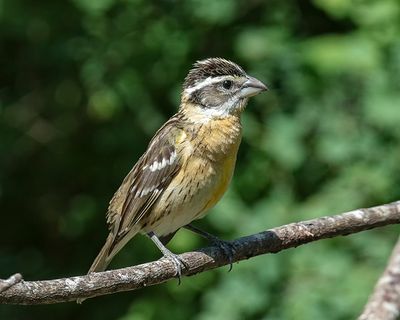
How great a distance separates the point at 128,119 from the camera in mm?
7898

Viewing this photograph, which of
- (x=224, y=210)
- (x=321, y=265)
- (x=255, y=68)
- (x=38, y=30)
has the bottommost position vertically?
(x=321, y=265)

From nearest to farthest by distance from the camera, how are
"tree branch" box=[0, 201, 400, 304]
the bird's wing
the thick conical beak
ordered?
"tree branch" box=[0, 201, 400, 304]
the bird's wing
the thick conical beak

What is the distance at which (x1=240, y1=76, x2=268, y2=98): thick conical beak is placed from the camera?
577 cm

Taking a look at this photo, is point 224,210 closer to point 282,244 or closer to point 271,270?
point 271,270

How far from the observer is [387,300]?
4617 millimetres

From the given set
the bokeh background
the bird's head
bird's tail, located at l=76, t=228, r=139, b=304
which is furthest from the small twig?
the bokeh background

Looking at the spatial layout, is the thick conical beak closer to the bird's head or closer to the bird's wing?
the bird's head

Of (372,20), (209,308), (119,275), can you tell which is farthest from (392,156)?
(119,275)

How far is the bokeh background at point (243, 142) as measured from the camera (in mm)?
6516

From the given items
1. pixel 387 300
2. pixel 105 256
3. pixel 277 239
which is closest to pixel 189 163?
pixel 277 239

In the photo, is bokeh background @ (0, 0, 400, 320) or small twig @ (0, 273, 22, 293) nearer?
small twig @ (0, 273, 22, 293)

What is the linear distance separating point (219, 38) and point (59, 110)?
5.69ft

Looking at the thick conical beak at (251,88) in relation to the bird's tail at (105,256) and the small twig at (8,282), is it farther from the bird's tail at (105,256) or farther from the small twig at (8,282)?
the small twig at (8,282)

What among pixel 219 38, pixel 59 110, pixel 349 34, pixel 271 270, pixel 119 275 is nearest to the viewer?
pixel 119 275
